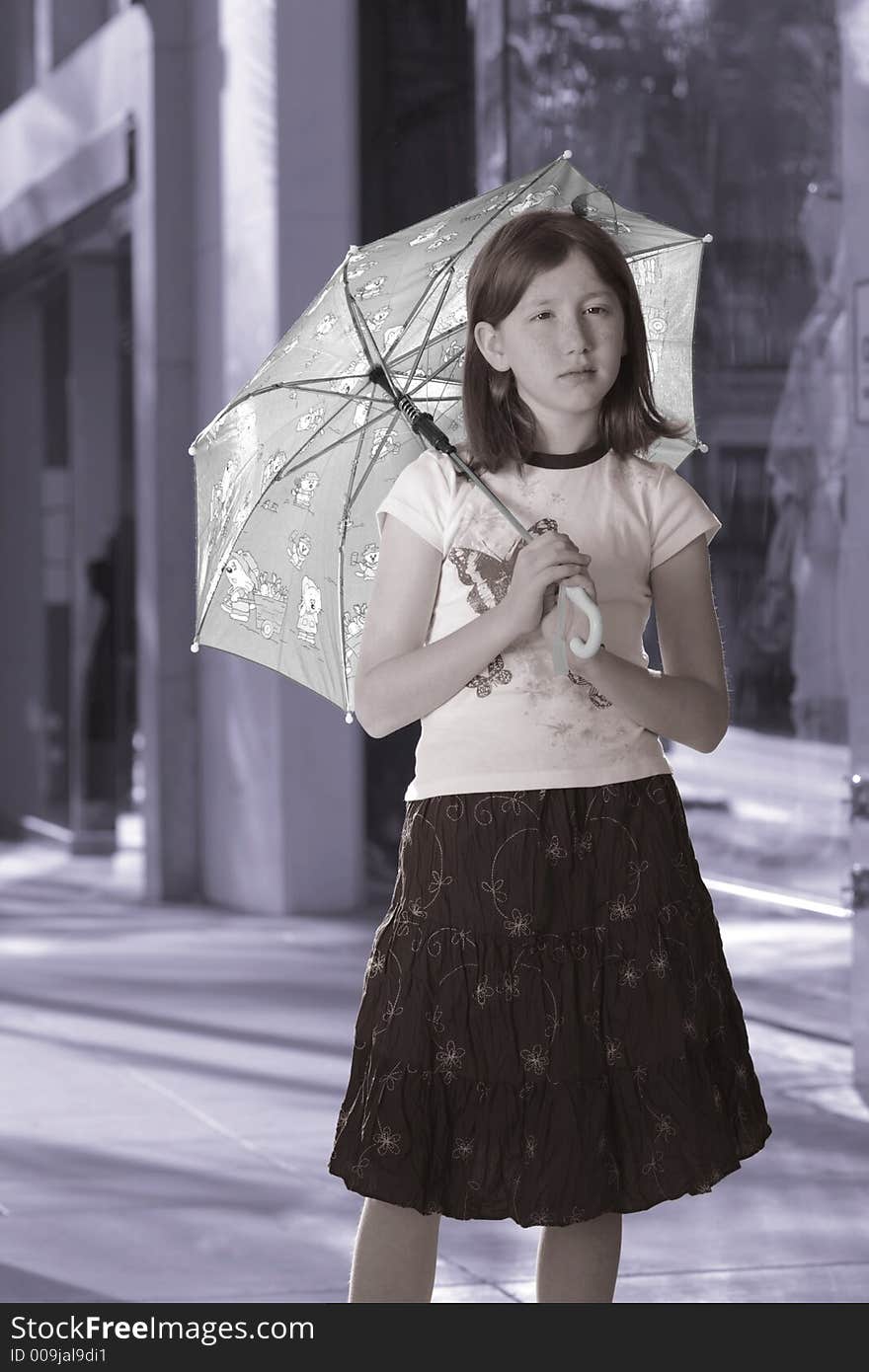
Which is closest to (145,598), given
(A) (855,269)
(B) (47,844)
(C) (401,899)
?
(B) (47,844)

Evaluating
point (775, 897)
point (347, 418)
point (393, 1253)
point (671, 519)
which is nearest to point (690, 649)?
point (671, 519)

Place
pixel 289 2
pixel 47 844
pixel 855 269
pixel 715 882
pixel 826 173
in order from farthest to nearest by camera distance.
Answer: pixel 47 844 < pixel 289 2 < pixel 715 882 < pixel 826 173 < pixel 855 269

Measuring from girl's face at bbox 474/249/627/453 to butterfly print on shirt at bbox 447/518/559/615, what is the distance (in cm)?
17

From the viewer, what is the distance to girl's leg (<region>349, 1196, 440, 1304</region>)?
9.27 ft

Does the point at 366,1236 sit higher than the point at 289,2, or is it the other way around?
the point at 289,2

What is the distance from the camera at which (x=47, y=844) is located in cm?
1499

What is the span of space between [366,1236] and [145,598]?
8.65 metres

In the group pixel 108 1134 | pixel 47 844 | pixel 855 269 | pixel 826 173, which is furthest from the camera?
pixel 47 844

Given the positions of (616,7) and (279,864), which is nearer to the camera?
(616,7)

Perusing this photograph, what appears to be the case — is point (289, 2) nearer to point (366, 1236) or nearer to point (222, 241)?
point (222, 241)

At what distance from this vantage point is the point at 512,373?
9.57 feet

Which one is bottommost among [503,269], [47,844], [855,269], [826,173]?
[47,844]

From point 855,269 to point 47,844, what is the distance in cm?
986

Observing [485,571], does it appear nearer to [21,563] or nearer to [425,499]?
[425,499]
